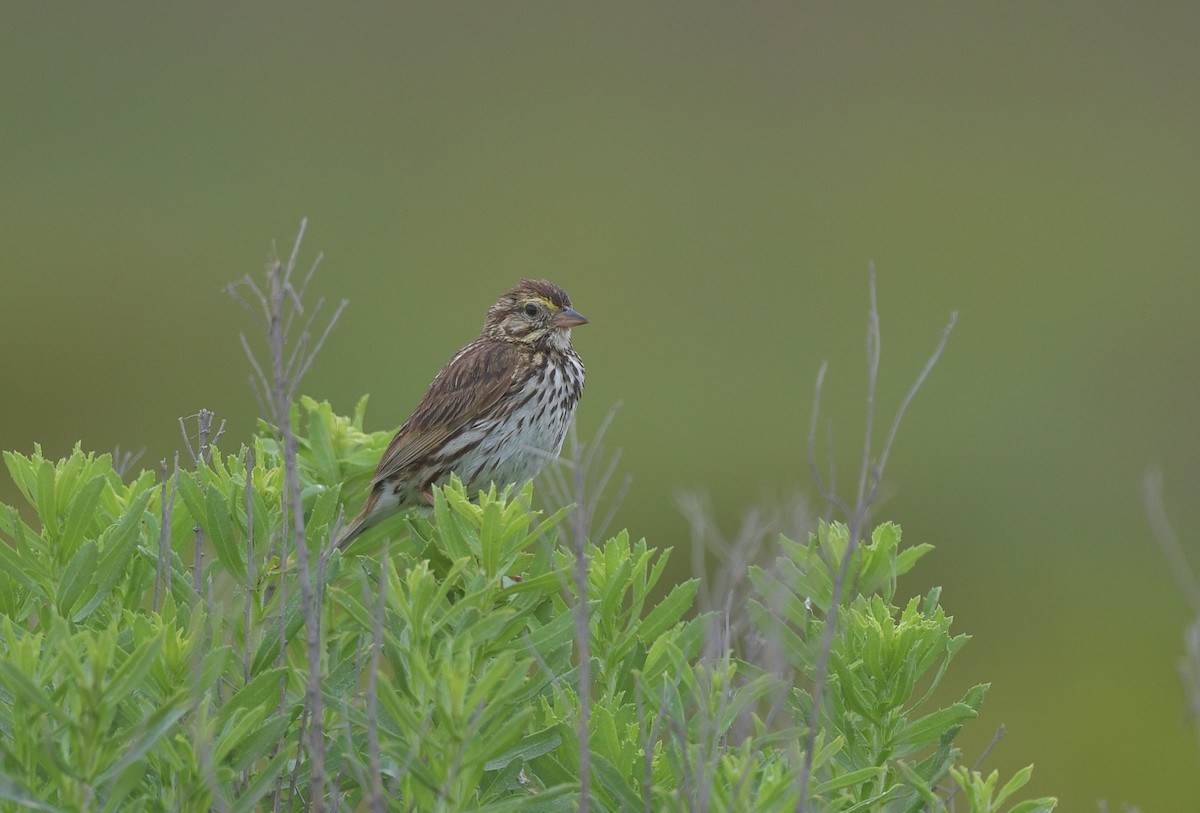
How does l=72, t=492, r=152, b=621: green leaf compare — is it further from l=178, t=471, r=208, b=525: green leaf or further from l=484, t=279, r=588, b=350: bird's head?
l=484, t=279, r=588, b=350: bird's head

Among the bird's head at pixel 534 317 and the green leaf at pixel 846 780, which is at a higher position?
the bird's head at pixel 534 317

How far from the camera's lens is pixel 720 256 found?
2314 centimetres

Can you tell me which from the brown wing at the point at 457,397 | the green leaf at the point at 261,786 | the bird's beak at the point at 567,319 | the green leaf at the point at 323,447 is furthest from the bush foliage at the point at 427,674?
the bird's beak at the point at 567,319

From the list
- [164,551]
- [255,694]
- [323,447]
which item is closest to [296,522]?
[255,694]

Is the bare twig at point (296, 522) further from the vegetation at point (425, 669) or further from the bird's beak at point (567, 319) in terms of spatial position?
the bird's beak at point (567, 319)

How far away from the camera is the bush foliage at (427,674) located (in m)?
2.96

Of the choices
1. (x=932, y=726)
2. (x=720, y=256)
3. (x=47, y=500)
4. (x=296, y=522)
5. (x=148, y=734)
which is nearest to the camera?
(x=148, y=734)

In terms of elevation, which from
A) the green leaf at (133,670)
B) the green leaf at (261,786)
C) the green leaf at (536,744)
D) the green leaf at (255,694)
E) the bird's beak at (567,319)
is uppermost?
the bird's beak at (567,319)

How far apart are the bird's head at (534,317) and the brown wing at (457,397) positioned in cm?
14

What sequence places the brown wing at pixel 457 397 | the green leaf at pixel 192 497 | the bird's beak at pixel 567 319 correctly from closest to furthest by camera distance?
the green leaf at pixel 192 497 → the brown wing at pixel 457 397 → the bird's beak at pixel 567 319

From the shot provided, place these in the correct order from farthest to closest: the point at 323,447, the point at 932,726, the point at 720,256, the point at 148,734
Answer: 1. the point at 720,256
2. the point at 323,447
3. the point at 932,726
4. the point at 148,734

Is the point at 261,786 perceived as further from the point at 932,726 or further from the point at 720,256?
the point at 720,256

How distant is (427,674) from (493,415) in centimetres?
365

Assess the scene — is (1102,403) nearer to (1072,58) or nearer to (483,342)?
(1072,58)
